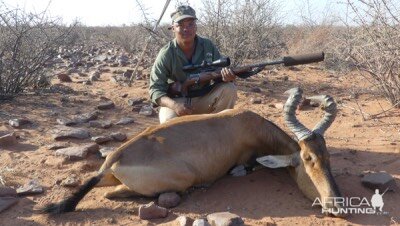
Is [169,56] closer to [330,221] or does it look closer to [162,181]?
[162,181]

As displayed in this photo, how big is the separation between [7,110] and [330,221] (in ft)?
17.9

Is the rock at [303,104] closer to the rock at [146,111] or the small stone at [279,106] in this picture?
the small stone at [279,106]

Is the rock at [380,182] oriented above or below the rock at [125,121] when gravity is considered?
below

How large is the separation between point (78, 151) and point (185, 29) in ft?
6.22

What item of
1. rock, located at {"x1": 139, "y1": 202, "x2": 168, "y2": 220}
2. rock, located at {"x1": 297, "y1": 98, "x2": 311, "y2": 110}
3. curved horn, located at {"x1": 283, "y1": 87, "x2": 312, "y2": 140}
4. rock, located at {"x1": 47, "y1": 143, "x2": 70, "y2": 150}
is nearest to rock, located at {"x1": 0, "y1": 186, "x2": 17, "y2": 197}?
rock, located at {"x1": 47, "y1": 143, "x2": 70, "y2": 150}

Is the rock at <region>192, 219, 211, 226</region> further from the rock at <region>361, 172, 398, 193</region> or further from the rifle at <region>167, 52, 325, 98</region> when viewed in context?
the rifle at <region>167, 52, 325, 98</region>

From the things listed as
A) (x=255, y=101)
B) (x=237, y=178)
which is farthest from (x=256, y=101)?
(x=237, y=178)

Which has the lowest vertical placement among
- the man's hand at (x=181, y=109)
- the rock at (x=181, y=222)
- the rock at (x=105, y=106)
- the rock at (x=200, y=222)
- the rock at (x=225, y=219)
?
the rock at (x=181, y=222)

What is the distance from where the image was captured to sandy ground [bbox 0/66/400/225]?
3.91 metres

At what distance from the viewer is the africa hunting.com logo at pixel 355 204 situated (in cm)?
367

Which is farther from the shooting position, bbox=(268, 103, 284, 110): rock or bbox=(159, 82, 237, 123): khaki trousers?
bbox=(268, 103, 284, 110): rock

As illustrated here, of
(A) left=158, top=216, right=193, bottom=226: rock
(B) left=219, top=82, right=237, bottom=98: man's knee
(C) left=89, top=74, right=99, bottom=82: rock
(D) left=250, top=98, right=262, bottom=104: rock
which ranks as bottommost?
(A) left=158, top=216, right=193, bottom=226: rock

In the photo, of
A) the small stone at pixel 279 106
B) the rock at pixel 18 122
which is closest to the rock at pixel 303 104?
the small stone at pixel 279 106

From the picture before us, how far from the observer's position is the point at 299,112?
6.94 m
